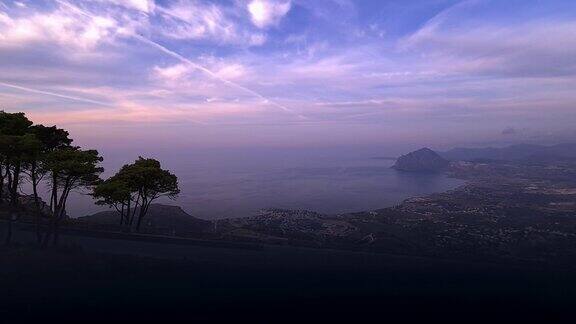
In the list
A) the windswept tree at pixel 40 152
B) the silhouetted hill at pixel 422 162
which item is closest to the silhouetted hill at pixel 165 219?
the windswept tree at pixel 40 152

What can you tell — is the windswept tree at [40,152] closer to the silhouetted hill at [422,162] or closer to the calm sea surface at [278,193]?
the calm sea surface at [278,193]

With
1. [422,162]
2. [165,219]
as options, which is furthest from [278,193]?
[422,162]

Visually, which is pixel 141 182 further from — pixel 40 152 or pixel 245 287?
pixel 245 287

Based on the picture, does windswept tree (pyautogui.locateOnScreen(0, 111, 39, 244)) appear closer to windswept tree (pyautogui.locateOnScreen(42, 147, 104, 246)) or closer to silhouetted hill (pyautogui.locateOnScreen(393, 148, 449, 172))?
windswept tree (pyautogui.locateOnScreen(42, 147, 104, 246))

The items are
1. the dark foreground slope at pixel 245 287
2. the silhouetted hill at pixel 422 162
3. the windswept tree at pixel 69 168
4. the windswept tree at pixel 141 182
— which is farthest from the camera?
the silhouetted hill at pixel 422 162

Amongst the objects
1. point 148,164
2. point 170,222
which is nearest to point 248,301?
point 148,164

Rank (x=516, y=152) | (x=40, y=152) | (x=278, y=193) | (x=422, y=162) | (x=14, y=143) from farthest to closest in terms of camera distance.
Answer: (x=516, y=152), (x=422, y=162), (x=278, y=193), (x=40, y=152), (x=14, y=143)

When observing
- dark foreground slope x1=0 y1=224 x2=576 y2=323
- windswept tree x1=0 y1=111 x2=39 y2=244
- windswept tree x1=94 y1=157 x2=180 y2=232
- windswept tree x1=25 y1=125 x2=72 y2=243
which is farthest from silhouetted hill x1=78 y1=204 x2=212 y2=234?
windswept tree x1=0 y1=111 x2=39 y2=244
